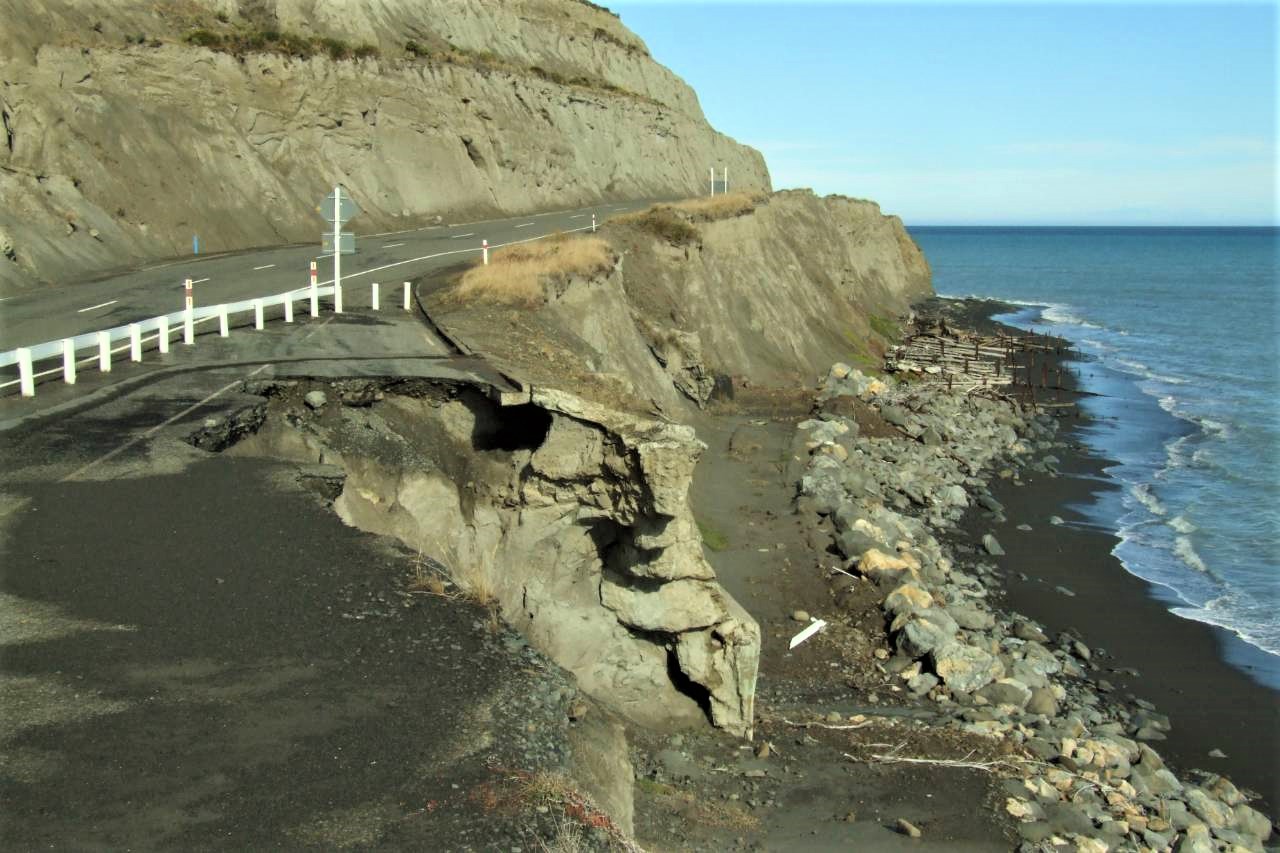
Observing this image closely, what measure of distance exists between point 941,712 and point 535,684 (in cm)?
861

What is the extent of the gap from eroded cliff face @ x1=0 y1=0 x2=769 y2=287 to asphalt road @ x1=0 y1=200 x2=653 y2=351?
2614 mm

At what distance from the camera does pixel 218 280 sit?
29500 mm

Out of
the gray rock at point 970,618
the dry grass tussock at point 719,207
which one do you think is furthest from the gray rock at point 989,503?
the dry grass tussock at point 719,207

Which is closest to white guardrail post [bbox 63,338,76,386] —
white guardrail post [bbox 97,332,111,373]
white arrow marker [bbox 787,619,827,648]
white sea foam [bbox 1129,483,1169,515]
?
white guardrail post [bbox 97,332,111,373]

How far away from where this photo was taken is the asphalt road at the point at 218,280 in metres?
23.0

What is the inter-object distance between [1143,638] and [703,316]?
1942 centimetres

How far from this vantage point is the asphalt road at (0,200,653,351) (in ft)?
75.4

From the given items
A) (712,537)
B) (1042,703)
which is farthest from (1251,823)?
(712,537)

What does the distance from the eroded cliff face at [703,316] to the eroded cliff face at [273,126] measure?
43.2 ft

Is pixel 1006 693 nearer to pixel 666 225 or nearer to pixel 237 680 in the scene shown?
pixel 237 680

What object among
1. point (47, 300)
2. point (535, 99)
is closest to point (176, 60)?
point (47, 300)

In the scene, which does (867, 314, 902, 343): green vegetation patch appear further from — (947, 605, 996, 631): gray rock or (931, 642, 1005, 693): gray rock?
(931, 642, 1005, 693): gray rock

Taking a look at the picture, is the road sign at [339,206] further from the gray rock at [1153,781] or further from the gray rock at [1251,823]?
the gray rock at [1251,823]

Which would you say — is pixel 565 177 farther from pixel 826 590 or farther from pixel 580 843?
pixel 580 843
